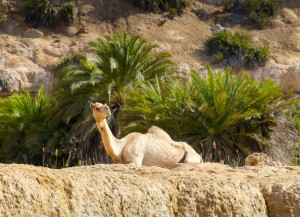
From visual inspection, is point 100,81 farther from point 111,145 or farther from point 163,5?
point 163,5

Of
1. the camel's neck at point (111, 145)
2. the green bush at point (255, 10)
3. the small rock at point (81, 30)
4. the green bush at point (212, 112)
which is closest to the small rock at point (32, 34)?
the small rock at point (81, 30)

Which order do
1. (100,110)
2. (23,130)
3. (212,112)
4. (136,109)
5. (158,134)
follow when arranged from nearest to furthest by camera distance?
(158,134) < (100,110) < (212,112) < (136,109) < (23,130)

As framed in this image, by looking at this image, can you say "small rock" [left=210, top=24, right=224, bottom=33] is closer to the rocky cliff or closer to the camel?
the rocky cliff

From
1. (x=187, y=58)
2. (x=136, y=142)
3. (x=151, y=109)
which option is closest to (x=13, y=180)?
(x=136, y=142)

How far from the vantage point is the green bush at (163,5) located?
44.2 m

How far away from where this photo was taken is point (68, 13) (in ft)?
138

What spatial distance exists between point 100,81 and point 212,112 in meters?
4.97

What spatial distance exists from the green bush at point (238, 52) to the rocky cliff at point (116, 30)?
521 mm

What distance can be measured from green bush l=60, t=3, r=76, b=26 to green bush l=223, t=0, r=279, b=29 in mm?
9055

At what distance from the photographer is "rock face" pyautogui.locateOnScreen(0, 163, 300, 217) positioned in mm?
4047

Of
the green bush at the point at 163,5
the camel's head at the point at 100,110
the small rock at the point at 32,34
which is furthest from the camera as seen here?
the green bush at the point at 163,5

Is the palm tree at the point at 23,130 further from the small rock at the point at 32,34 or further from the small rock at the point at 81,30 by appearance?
the small rock at the point at 81,30

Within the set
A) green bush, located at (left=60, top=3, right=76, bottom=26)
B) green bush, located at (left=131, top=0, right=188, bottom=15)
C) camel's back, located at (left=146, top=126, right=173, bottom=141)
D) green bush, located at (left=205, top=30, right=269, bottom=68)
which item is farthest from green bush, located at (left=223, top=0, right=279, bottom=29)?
camel's back, located at (left=146, top=126, right=173, bottom=141)

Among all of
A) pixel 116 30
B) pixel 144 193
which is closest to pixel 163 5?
pixel 116 30
